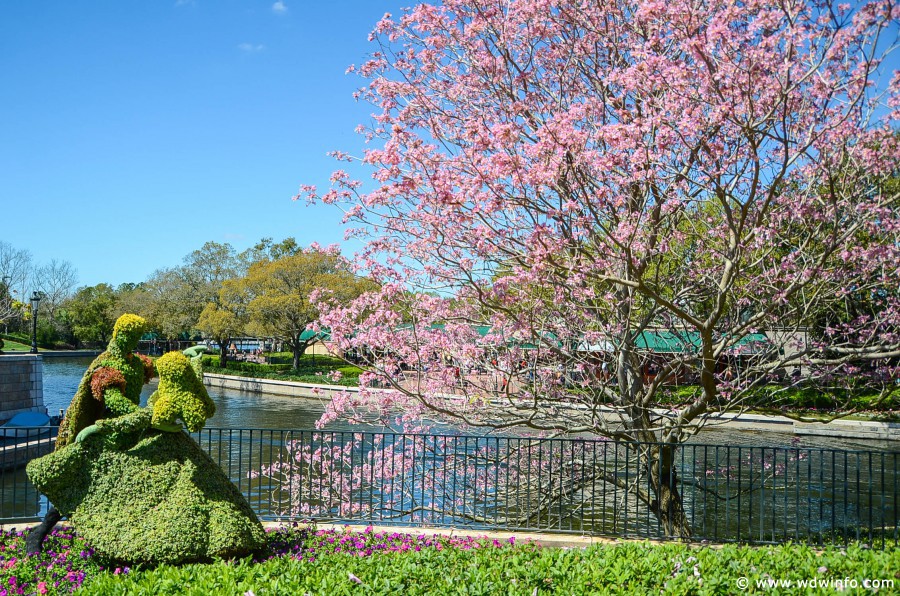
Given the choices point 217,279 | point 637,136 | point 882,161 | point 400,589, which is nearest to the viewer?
point 400,589

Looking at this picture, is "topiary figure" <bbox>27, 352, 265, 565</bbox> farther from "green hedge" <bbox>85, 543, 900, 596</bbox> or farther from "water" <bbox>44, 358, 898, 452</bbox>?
"water" <bbox>44, 358, 898, 452</bbox>

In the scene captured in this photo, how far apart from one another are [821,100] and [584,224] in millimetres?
2883

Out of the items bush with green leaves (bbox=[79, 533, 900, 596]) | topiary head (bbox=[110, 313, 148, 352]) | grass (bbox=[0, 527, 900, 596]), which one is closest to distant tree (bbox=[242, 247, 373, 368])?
topiary head (bbox=[110, 313, 148, 352])

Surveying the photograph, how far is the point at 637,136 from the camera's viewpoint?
6.41 meters

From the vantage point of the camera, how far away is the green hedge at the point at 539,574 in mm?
4500

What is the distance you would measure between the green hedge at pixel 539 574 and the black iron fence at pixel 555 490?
2191 mm

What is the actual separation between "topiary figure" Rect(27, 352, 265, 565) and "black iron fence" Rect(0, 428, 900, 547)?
1240 millimetres

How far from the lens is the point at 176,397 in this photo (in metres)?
6.13

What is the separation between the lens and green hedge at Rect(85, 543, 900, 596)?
4500mm

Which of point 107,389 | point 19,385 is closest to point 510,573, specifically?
point 107,389

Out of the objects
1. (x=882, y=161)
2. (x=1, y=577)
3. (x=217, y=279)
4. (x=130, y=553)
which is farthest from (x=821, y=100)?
(x=217, y=279)

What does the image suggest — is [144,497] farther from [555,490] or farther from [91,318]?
[91,318]

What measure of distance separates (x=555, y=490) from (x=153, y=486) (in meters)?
5.05

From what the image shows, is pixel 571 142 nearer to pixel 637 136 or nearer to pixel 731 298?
pixel 637 136
